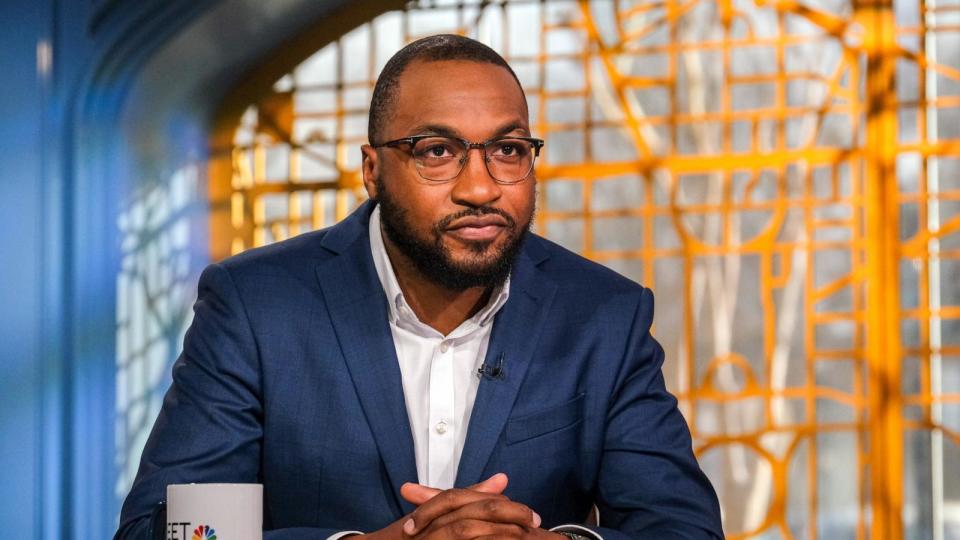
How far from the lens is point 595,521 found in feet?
6.74

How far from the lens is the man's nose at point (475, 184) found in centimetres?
186

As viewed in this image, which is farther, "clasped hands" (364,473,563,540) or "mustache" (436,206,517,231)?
"mustache" (436,206,517,231)

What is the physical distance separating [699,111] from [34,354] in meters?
2.34

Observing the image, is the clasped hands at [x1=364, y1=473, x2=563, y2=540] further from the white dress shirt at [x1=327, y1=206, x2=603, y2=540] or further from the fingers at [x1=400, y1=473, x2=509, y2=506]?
the white dress shirt at [x1=327, y1=206, x2=603, y2=540]

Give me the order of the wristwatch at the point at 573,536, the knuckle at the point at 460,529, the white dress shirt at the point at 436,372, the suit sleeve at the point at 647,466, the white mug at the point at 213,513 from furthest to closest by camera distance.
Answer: the white dress shirt at the point at 436,372
the suit sleeve at the point at 647,466
the wristwatch at the point at 573,536
the knuckle at the point at 460,529
the white mug at the point at 213,513

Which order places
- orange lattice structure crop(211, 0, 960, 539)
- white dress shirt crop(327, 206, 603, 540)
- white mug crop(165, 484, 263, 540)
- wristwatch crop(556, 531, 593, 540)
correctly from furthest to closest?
1. orange lattice structure crop(211, 0, 960, 539)
2. white dress shirt crop(327, 206, 603, 540)
3. wristwatch crop(556, 531, 593, 540)
4. white mug crop(165, 484, 263, 540)

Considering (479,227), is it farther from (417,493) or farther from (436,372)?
(417,493)

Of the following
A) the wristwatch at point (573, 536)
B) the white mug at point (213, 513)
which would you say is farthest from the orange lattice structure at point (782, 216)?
the white mug at point (213, 513)

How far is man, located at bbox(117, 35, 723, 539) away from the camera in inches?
73.6

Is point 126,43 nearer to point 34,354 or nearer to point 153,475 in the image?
point 34,354

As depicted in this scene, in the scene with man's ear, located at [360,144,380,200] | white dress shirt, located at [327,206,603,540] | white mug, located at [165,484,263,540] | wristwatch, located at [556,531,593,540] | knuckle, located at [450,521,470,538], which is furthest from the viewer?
man's ear, located at [360,144,380,200]

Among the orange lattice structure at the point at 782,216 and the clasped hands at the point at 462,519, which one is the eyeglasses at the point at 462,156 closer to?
the clasped hands at the point at 462,519

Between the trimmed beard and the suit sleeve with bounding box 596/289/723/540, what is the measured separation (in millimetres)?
242

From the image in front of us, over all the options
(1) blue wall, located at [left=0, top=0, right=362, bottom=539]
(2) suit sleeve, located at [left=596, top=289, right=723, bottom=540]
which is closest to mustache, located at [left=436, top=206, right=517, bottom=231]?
(2) suit sleeve, located at [left=596, top=289, right=723, bottom=540]
